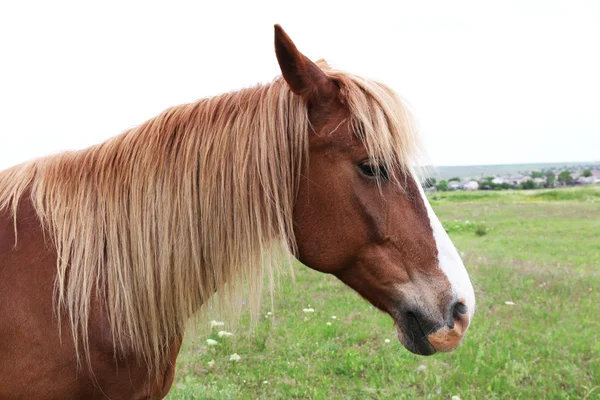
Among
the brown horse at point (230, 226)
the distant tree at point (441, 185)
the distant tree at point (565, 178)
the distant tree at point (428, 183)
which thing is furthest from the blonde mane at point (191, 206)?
the distant tree at point (565, 178)

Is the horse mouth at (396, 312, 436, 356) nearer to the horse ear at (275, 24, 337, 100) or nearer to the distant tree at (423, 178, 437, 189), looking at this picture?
the distant tree at (423, 178, 437, 189)

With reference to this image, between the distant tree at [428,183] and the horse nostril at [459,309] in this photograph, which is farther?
the distant tree at [428,183]

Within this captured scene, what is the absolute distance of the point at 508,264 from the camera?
8750 millimetres

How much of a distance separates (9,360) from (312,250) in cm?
130

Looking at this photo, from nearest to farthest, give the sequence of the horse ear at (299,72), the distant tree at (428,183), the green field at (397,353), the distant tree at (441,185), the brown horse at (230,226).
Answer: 1. the horse ear at (299,72)
2. the brown horse at (230,226)
3. the distant tree at (428,183)
4. the distant tree at (441,185)
5. the green field at (397,353)

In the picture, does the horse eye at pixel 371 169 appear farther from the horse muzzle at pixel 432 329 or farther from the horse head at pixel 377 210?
the horse muzzle at pixel 432 329

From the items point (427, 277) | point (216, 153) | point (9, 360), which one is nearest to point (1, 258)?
point (9, 360)

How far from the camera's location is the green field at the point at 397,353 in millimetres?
3918

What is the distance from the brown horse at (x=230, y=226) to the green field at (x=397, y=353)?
471 mm

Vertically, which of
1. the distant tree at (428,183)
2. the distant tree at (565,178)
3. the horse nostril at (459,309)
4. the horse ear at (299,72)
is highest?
the horse ear at (299,72)

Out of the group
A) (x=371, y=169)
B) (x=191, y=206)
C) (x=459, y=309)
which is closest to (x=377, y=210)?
(x=371, y=169)

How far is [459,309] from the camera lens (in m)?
1.85

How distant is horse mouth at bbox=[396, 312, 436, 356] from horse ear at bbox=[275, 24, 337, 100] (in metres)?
1.06

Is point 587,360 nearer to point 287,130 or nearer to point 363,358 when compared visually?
point 363,358
